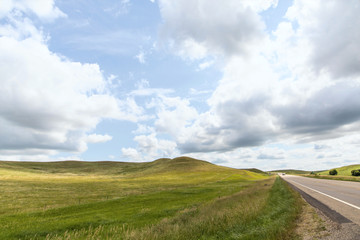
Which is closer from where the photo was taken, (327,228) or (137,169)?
(327,228)

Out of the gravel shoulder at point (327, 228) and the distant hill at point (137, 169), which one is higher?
the distant hill at point (137, 169)

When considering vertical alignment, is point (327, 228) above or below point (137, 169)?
below

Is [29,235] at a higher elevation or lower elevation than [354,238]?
lower

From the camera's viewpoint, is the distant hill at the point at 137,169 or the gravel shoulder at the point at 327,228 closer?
the gravel shoulder at the point at 327,228

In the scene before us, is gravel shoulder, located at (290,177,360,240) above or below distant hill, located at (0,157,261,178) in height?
below

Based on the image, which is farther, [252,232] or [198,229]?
[198,229]

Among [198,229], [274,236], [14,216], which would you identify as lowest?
[14,216]

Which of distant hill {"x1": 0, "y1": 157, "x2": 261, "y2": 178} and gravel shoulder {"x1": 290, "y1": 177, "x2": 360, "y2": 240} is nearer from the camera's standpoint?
gravel shoulder {"x1": 290, "y1": 177, "x2": 360, "y2": 240}

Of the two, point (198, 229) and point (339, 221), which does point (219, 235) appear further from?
point (339, 221)

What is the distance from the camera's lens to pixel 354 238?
26.3 ft

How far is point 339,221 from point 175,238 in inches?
337

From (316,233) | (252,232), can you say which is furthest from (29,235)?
(316,233)

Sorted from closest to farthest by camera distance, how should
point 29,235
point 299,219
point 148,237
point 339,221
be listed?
1. point 339,221
2. point 148,237
3. point 299,219
4. point 29,235

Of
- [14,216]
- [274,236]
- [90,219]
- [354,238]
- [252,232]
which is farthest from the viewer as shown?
[14,216]
